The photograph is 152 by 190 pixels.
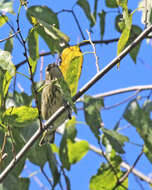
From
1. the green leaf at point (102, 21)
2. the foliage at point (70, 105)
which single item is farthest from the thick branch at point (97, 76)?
the green leaf at point (102, 21)

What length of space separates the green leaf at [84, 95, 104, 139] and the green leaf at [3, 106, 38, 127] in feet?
1.61

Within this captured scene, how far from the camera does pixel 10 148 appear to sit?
6.98 feet

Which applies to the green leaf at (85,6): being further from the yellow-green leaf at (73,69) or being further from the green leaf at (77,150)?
the yellow-green leaf at (73,69)

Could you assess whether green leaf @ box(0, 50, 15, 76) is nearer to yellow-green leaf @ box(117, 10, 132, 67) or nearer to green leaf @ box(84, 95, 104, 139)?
yellow-green leaf @ box(117, 10, 132, 67)

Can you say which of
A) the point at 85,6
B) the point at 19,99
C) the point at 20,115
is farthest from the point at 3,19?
the point at 19,99

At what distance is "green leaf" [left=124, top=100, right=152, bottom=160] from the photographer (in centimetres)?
205

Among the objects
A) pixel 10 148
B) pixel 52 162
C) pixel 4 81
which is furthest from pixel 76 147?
pixel 4 81

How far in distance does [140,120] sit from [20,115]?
65cm

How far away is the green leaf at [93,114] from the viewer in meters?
2.24

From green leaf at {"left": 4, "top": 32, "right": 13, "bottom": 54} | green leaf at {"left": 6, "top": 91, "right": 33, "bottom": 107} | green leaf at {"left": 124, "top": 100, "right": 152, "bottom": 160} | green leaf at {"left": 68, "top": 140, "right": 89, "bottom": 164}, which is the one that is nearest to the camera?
green leaf at {"left": 124, "top": 100, "right": 152, "bottom": 160}

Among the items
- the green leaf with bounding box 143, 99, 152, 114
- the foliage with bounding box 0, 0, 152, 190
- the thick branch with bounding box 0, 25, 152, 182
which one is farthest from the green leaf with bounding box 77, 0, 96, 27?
the thick branch with bounding box 0, 25, 152, 182

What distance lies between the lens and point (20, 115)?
181 centimetres

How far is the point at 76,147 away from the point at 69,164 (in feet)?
0.45

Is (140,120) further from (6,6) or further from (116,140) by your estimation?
(6,6)
